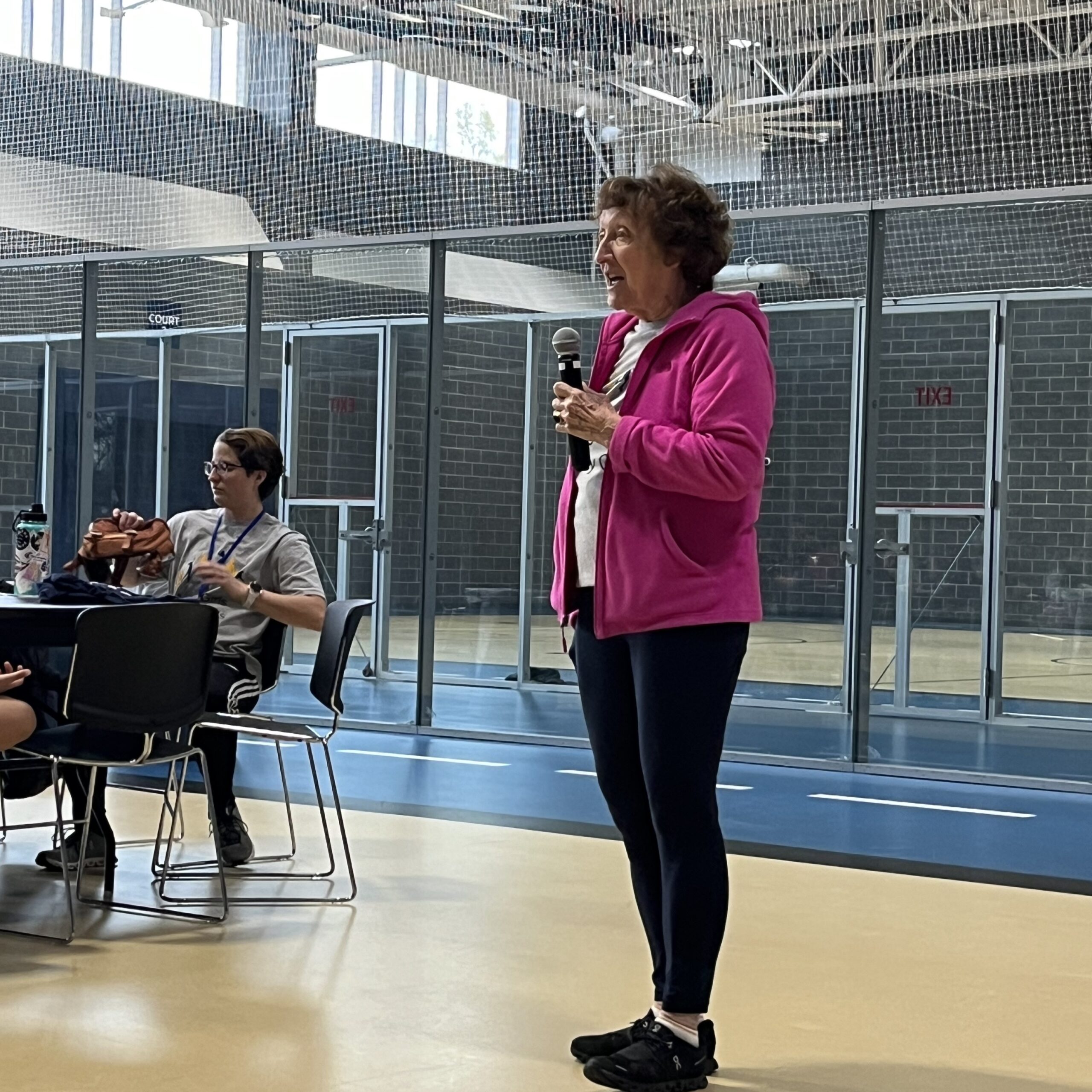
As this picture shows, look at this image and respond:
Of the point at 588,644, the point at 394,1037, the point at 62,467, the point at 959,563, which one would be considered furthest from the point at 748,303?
the point at 62,467

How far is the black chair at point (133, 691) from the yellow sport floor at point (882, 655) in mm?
3895

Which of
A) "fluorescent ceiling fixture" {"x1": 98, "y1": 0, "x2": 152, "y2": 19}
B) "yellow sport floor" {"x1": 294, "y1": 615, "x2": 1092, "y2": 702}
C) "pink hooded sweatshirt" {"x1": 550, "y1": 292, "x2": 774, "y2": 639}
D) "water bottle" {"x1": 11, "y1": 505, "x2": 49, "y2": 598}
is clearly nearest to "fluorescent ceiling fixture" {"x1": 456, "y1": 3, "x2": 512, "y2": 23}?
"fluorescent ceiling fixture" {"x1": 98, "y1": 0, "x2": 152, "y2": 19}

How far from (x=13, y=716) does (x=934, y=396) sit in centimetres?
510

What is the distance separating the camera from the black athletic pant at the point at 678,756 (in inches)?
112

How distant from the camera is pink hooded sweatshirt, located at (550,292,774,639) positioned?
9.13 ft

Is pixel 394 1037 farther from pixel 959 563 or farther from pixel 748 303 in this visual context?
pixel 959 563

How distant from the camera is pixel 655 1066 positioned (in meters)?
2.86

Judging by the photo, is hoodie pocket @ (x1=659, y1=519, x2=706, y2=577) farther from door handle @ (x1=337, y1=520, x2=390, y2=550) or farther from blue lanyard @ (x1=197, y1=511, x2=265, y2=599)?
door handle @ (x1=337, y1=520, x2=390, y2=550)

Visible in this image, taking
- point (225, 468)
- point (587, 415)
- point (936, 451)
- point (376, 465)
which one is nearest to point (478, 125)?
point (376, 465)

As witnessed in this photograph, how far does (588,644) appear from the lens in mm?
2988

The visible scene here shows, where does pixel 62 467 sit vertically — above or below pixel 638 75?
below

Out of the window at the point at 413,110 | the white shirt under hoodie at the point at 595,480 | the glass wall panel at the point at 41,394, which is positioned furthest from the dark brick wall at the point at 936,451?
the white shirt under hoodie at the point at 595,480

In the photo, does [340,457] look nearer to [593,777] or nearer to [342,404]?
[342,404]

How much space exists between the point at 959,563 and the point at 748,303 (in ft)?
17.6
